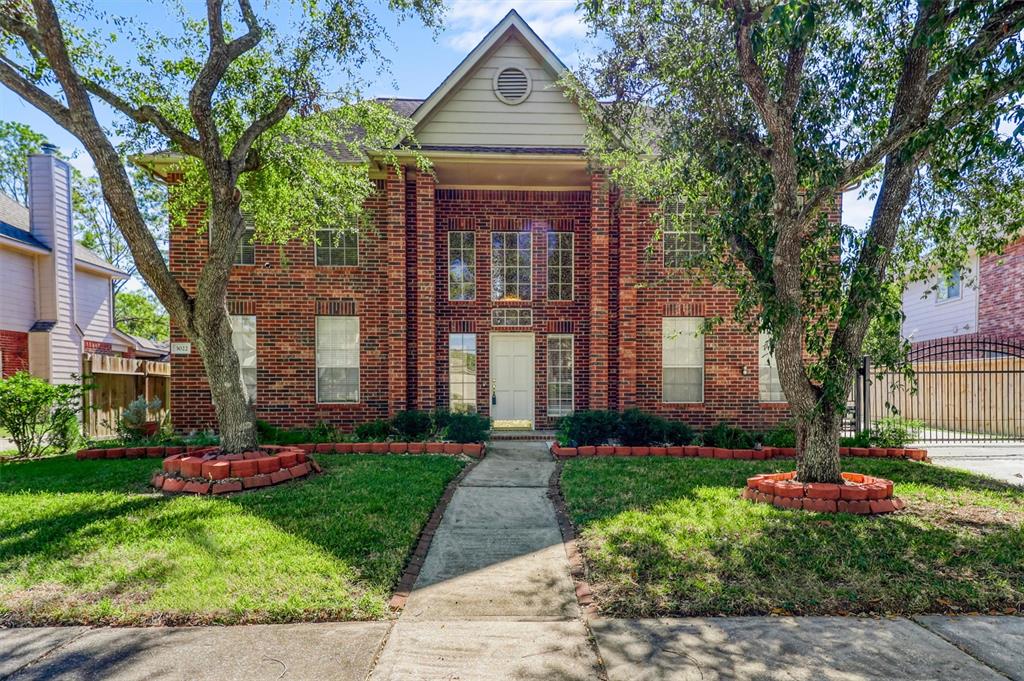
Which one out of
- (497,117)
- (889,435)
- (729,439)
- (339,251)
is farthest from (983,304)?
(339,251)

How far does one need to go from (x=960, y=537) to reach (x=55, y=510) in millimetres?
9186

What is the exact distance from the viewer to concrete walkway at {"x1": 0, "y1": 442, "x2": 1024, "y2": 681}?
3.01 metres

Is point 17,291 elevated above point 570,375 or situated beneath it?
elevated above

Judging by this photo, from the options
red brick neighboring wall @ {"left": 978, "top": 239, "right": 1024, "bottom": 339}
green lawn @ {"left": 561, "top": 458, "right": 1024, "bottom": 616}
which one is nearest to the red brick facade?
green lawn @ {"left": 561, "top": 458, "right": 1024, "bottom": 616}

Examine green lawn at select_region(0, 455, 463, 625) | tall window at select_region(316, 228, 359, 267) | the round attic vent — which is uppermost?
the round attic vent

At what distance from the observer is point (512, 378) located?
38.0ft

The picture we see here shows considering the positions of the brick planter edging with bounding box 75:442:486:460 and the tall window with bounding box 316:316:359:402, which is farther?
the tall window with bounding box 316:316:359:402

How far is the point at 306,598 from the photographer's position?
3.78 metres

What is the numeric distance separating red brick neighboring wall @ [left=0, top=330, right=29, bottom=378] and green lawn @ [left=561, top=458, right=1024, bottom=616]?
14813 millimetres

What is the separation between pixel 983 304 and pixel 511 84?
15859 mm

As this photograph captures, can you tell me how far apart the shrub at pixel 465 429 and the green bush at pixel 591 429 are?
1466 millimetres

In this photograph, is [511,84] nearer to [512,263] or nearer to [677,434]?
[512,263]

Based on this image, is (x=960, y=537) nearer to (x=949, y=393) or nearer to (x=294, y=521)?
(x=294, y=521)

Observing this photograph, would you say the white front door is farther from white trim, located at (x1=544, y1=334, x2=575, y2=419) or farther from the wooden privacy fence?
the wooden privacy fence
